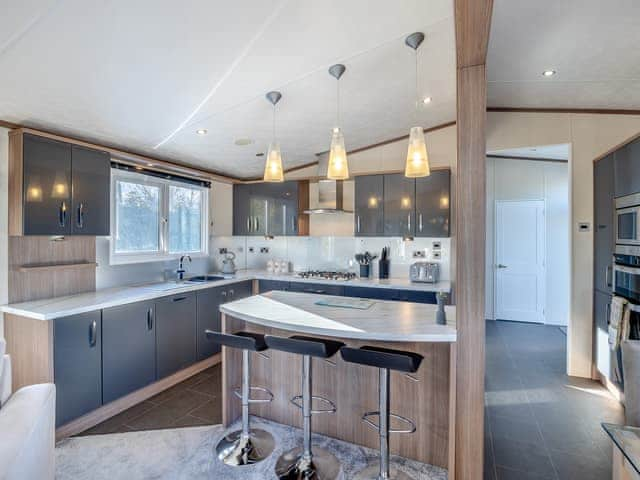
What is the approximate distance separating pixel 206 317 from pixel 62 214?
1.67m

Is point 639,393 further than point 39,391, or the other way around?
point 39,391

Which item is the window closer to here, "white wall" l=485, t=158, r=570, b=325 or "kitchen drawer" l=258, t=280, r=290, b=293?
"kitchen drawer" l=258, t=280, r=290, b=293

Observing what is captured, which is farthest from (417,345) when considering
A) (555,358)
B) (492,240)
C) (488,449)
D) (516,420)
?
(492,240)

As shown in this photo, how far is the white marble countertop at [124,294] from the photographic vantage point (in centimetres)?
244

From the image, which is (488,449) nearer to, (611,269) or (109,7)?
(611,269)

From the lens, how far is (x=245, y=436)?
2299 millimetres

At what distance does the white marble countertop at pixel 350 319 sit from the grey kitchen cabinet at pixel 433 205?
157 cm

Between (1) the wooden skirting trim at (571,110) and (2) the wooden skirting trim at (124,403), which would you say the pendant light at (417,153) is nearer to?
(1) the wooden skirting trim at (571,110)

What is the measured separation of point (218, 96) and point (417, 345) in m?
2.30

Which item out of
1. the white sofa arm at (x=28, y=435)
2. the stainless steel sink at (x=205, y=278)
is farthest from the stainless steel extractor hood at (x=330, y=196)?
the white sofa arm at (x=28, y=435)

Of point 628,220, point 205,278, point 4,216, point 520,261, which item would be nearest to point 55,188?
point 4,216

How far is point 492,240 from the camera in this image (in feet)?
18.9

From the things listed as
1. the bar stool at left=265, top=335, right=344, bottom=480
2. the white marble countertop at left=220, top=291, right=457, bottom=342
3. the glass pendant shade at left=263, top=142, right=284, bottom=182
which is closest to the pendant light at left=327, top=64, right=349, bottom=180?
the glass pendant shade at left=263, top=142, right=284, bottom=182

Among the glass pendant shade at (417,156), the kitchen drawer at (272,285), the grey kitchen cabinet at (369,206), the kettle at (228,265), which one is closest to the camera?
the glass pendant shade at (417,156)
